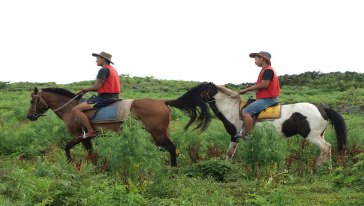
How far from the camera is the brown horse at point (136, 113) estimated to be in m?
12.2

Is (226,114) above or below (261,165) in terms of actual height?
above

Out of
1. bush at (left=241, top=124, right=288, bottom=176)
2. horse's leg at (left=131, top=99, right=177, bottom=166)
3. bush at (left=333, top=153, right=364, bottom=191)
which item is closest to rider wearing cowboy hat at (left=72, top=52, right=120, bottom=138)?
horse's leg at (left=131, top=99, right=177, bottom=166)

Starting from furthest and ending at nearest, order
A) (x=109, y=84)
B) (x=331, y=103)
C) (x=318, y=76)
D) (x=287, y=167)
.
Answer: (x=318, y=76) → (x=331, y=103) → (x=109, y=84) → (x=287, y=167)

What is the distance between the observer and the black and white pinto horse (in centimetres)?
1232

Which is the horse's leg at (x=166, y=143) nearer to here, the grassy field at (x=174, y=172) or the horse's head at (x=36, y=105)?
the grassy field at (x=174, y=172)

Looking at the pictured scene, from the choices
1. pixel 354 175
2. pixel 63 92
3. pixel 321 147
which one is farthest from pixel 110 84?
pixel 354 175

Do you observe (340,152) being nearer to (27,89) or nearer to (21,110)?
(21,110)

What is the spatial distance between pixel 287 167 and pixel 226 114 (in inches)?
86.4

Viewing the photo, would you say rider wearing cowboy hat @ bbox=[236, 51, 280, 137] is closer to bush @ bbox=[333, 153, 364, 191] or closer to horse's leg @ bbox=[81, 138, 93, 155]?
horse's leg @ bbox=[81, 138, 93, 155]

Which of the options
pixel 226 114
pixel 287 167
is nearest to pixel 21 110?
pixel 226 114

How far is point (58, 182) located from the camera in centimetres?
712

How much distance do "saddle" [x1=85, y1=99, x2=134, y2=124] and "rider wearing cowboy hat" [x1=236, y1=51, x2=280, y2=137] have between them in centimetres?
259

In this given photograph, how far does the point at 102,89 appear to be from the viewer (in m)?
12.2

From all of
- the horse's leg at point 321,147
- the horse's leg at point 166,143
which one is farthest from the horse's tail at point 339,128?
the horse's leg at point 166,143
